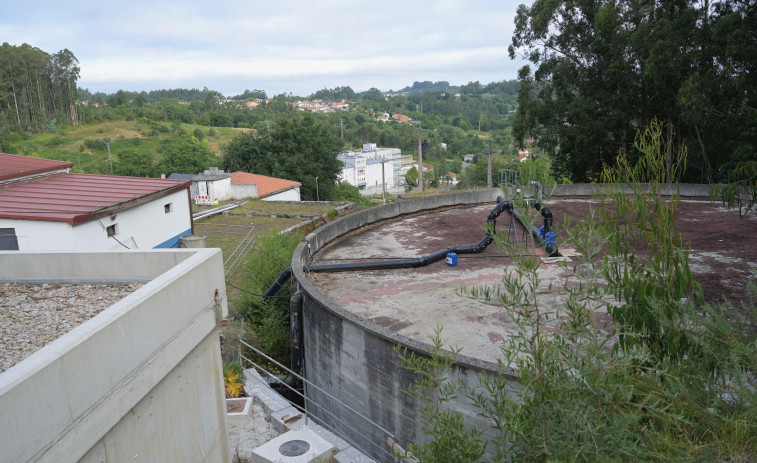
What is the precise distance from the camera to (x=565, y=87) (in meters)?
22.7

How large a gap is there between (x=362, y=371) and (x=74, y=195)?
331 inches

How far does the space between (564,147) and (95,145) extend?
65.9m

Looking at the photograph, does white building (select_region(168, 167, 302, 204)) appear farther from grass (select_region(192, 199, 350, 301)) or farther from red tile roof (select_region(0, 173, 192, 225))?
red tile roof (select_region(0, 173, 192, 225))

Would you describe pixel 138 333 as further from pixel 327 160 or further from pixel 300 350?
pixel 327 160

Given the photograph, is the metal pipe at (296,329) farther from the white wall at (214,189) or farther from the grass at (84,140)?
the grass at (84,140)

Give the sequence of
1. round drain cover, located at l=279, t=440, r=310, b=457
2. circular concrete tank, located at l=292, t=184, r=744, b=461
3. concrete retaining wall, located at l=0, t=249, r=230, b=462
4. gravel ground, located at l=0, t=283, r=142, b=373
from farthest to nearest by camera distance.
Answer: circular concrete tank, located at l=292, t=184, r=744, b=461 < round drain cover, located at l=279, t=440, r=310, b=457 < gravel ground, located at l=0, t=283, r=142, b=373 < concrete retaining wall, located at l=0, t=249, r=230, b=462

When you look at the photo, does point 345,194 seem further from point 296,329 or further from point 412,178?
point 412,178

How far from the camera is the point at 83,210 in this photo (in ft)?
36.9

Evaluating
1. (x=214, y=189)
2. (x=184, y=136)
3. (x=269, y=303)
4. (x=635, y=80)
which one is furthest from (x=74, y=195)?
(x=184, y=136)

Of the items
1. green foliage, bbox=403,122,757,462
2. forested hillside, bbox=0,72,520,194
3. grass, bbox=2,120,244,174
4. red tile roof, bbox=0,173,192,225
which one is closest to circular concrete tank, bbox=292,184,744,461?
green foliage, bbox=403,122,757,462

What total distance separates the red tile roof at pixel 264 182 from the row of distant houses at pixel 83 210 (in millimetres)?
24536

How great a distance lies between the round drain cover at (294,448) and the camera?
284 inches

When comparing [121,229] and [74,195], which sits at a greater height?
[74,195]

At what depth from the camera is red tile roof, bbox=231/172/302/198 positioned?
4044cm
